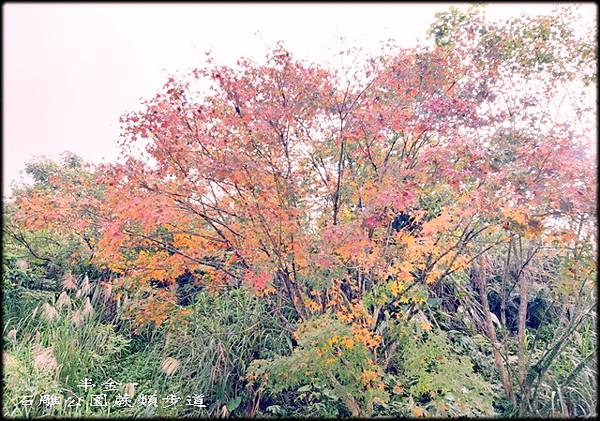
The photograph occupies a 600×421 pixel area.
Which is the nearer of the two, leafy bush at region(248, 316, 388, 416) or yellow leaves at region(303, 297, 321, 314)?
leafy bush at region(248, 316, 388, 416)

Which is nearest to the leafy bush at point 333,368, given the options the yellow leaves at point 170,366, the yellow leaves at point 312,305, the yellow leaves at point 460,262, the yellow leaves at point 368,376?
the yellow leaves at point 368,376

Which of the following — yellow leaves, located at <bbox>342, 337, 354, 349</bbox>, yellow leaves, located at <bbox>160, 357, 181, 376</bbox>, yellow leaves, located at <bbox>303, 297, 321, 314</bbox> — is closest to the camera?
yellow leaves, located at <bbox>342, 337, 354, 349</bbox>

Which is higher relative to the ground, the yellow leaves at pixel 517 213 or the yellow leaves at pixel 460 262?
the yellow leaves at pixel 517 213

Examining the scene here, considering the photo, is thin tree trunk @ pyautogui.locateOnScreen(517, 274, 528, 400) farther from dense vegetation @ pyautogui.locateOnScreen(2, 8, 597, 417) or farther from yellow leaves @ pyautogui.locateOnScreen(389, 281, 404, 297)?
yellow leaves @ pyautogui.locateOnScreen(389, 281, 404, 297)

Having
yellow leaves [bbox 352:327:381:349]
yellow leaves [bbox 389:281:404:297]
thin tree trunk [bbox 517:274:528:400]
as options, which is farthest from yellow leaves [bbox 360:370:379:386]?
thin tree trunk [bbox 517:274:528:400]

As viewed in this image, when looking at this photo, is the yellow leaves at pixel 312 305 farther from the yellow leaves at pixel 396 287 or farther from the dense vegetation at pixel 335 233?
the yellow leaves at pixel 396 287

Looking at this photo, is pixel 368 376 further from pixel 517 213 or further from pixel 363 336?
pixel 517 213

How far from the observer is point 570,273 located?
470 centimetres

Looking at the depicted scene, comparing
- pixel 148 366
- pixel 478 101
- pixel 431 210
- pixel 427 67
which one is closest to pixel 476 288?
pixel 431 210

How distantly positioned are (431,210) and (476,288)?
238 cm

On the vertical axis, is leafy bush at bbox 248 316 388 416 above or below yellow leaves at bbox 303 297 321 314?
below

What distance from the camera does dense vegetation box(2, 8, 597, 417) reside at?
14.3 ft

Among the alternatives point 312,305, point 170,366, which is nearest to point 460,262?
point 312,305

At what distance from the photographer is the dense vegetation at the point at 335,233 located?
434cm
